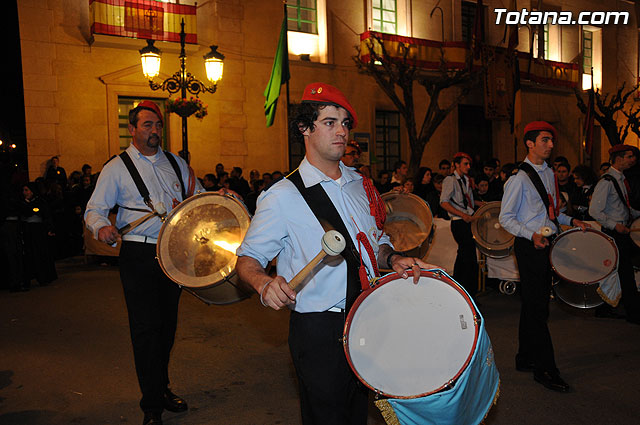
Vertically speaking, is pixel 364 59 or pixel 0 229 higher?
pixel 364 59

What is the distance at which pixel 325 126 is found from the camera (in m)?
2.50

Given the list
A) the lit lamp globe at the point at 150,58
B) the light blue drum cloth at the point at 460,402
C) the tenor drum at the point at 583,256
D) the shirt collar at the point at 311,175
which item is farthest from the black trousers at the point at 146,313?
the lit lamp globe at the point at 150,58

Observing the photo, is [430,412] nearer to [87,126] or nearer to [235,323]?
[235,323]

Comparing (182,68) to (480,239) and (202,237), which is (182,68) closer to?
(480,239)

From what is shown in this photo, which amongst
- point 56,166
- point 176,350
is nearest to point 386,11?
point 56,166

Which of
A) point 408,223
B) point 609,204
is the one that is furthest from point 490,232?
point 609,204

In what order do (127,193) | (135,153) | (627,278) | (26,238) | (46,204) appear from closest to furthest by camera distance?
(127,193), (135,153), (627,278), (26,238), (46,204)

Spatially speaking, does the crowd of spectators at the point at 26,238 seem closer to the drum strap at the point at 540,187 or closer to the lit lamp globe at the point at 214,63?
the lit lamp globe at the point at 214,63

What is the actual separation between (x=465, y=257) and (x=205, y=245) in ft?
16.3

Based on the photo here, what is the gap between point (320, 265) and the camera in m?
2.35

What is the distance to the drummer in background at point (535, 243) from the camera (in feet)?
15.3

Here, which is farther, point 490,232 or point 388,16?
point 388,16

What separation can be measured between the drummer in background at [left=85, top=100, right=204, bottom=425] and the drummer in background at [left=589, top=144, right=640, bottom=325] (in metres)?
5.17

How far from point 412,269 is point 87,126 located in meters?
14.4
